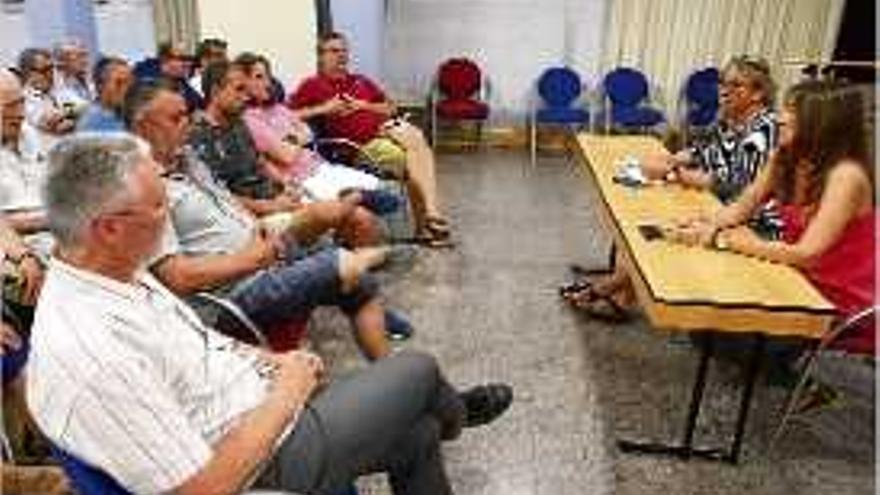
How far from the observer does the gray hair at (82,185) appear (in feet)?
4.98

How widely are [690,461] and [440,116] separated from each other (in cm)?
495

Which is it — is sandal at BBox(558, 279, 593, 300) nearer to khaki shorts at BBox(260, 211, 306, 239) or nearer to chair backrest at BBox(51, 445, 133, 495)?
khaki shorts at BBox(260, 211, 306, 239)

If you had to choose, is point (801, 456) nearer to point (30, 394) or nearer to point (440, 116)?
point (30, 394)

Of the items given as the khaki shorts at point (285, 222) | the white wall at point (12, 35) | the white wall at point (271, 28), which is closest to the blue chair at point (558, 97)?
the white wall at point (271, 28)

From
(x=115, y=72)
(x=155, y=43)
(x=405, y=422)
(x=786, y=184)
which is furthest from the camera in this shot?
(x=155, y=43)

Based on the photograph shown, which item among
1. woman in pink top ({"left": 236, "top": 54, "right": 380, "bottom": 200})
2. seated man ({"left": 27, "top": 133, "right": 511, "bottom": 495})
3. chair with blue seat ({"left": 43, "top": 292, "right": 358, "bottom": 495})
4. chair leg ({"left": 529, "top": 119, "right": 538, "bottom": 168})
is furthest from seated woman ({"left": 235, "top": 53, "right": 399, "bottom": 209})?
chair leg ({"left": 529, "top": 119, "right": 538, "bottom": 168})

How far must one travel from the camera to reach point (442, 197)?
6.00 metres

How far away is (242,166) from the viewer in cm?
366

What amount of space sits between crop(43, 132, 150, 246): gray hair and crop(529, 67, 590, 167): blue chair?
5.95m

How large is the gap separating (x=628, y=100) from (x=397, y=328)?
437 cm

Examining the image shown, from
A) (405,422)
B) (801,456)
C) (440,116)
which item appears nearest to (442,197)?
(440,116)

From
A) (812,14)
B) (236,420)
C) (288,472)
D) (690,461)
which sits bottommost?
(690,461)

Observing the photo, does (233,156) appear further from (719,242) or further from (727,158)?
(727,158)

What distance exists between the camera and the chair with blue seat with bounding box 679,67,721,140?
24.0 ft
